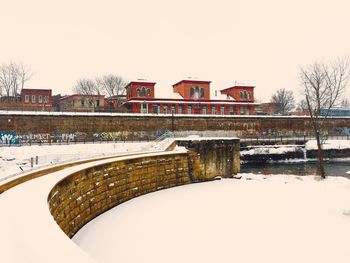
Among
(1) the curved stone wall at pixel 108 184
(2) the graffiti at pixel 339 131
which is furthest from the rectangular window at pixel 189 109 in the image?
(1) the curved stone wall at pixel 108 184

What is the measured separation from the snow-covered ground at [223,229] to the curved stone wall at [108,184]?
501 millimetres

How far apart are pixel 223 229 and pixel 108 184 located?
576 centimetres

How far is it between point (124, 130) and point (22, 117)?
41.8ft

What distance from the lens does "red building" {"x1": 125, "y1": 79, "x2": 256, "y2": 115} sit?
54.2m

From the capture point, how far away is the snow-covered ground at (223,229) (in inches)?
365

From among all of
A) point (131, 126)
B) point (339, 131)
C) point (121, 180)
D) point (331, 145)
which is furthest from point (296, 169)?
point (339, 131)

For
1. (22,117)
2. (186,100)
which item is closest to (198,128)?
(186,100)

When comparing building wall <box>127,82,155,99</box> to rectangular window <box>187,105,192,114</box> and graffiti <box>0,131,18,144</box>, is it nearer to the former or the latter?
rectangular window <box>187,105,192,114</box>

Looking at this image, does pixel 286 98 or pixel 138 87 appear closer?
pixel 138 87

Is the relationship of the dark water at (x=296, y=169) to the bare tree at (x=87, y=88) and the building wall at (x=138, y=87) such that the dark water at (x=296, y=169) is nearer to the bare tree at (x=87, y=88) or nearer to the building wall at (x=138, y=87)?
the building wall at (x=138, y=87)

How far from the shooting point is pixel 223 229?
11.6 m

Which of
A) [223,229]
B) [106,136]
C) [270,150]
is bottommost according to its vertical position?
[223,229]

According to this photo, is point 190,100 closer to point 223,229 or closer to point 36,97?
point 36,97

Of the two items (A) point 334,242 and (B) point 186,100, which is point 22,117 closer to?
(B) point 186,100
